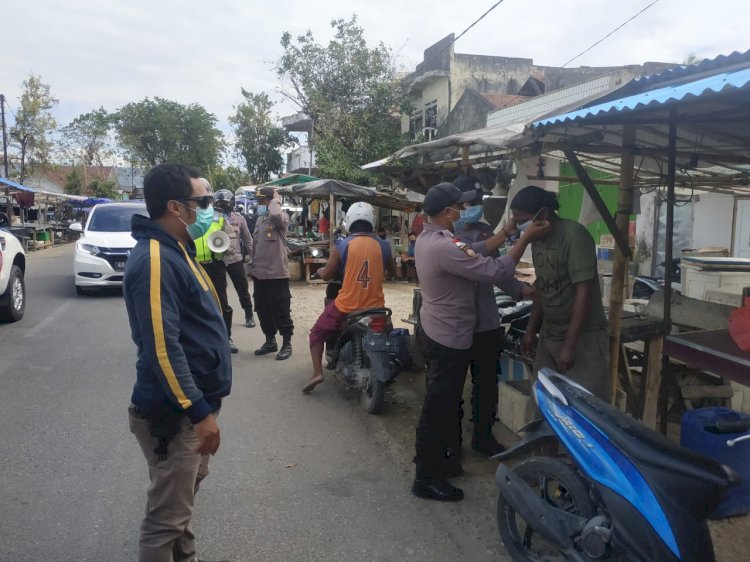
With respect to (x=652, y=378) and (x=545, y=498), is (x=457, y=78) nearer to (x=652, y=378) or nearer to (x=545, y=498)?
(x=652, y=378)

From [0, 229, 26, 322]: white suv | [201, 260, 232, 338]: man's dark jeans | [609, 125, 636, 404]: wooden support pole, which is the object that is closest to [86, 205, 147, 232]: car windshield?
[0, 229, 26, 322]: white suv

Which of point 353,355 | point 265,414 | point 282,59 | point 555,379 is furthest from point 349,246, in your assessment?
point 282,59

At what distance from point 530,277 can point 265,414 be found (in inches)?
121

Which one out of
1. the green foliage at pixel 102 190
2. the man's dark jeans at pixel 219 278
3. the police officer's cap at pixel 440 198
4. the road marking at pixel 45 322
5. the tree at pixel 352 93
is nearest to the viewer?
the police officer's cap at pixel 440 198

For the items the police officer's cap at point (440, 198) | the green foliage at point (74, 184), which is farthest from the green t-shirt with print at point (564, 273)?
the green foliage at point (74, 184)

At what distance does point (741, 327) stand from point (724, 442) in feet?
3.02

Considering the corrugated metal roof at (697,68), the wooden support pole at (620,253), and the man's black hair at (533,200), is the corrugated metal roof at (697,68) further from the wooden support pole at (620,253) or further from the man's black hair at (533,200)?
the man's black hair at (533,200)

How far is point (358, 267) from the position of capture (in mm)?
4965

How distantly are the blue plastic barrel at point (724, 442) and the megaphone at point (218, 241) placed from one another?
4759 millimetres

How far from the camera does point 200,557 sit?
2.86 metres

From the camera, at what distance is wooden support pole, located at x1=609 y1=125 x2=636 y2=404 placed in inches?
138

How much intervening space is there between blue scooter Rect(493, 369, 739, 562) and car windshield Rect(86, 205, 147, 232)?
1007 cm

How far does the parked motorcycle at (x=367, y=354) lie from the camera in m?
4.67

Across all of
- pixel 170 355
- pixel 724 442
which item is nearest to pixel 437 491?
pixel 724 442
